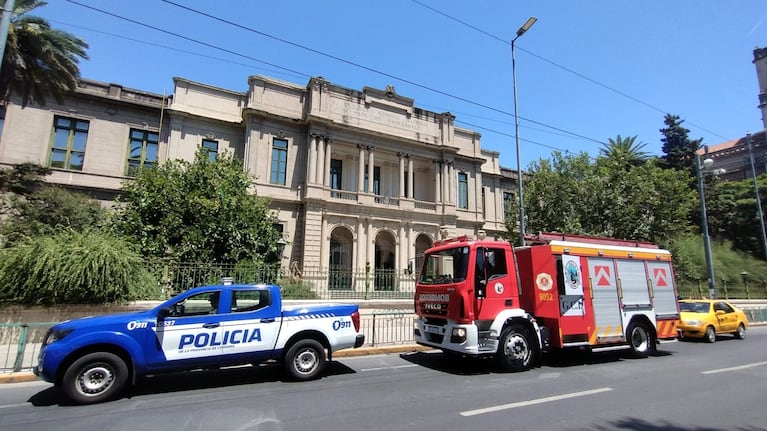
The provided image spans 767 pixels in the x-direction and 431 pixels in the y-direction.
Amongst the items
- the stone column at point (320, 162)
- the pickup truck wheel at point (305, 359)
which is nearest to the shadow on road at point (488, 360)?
the pickup truck wheel at point (305, 359)

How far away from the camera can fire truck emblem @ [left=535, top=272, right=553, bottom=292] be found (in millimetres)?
A: 8945

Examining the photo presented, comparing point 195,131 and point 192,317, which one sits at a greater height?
point 195,131

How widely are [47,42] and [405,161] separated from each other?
20696 mm

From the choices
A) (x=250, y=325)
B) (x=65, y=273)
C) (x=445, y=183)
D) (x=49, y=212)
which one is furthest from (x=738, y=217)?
(x=49, y=212)

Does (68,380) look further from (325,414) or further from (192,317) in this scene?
(325,414)

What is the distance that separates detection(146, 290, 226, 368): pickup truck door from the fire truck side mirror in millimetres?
5124

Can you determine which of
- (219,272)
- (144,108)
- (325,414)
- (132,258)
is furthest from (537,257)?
(144,108)

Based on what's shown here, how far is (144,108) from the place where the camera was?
2398 centimetres

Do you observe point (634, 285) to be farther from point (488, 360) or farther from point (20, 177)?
point (20, 177)

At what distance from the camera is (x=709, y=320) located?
13.8 metres

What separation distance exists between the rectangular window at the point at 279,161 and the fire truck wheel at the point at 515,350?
20.3 m

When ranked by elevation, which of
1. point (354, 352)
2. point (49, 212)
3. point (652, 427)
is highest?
point (49, 212)

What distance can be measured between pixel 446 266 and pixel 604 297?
422cm

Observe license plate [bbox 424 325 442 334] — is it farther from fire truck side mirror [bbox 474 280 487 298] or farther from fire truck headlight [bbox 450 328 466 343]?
fire truck side mirror [bbox 474 280 487 298]
